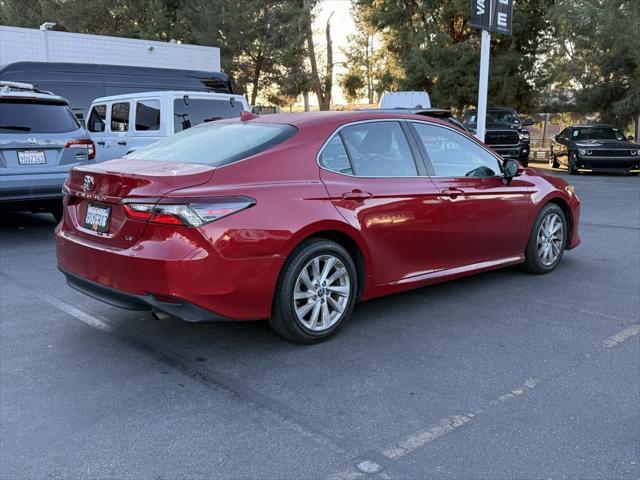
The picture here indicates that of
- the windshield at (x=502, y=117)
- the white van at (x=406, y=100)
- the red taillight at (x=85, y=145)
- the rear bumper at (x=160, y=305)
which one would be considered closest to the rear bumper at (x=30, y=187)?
the red taillight at (x=85, y=145)

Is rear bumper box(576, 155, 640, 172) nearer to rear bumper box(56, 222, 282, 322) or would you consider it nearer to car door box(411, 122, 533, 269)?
car door box(411, 122, 533, 269)

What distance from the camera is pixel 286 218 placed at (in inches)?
153

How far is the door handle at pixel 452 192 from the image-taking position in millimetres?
4961

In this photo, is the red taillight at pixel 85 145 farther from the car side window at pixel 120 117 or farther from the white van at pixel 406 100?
the white van at pixel 406 100

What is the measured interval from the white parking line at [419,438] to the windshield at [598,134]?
60.4ft

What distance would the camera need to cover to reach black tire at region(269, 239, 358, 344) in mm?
3963

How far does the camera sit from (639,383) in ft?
11.9

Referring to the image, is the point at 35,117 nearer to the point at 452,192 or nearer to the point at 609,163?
the point at 452,192

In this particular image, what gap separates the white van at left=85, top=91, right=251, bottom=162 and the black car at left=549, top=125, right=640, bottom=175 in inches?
508

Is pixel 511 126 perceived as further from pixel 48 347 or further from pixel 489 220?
pixel 48 347

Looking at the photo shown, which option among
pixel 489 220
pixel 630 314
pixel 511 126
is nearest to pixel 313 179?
pixel 489 220

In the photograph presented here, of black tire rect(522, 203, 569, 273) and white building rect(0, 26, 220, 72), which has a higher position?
white building rect(0, 26, 220, 72)

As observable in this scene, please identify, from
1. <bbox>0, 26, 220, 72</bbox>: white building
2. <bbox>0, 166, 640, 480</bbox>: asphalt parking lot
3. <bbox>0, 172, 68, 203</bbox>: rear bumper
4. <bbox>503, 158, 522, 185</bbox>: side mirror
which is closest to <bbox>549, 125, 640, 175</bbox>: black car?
<bbox>0, 26, 220, 72</bbox>: white building

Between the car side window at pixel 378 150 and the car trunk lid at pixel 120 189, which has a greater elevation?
the car side window at pixel 378 150
